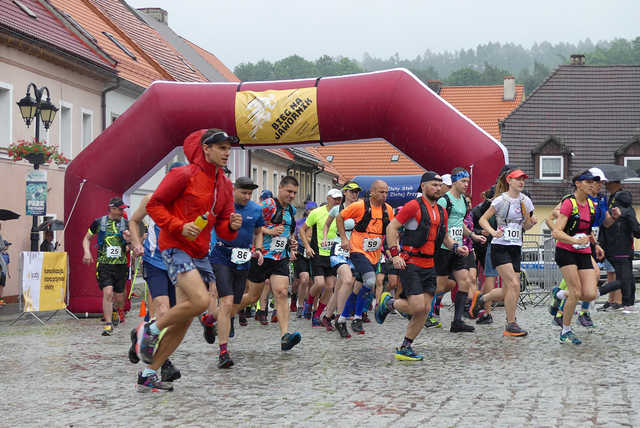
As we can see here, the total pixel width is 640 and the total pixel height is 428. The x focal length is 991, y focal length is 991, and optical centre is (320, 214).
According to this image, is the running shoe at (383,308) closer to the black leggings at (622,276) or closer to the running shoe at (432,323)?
the running shoe at (432,323)

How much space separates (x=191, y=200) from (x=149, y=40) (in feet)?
104

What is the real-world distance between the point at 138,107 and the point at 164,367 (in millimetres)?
7983

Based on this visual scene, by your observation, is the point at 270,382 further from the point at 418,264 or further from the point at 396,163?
the point at 396,163

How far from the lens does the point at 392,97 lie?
14336 millimetres

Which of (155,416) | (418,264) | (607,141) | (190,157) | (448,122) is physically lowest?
(155,416)

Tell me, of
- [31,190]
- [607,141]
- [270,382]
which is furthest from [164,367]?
[607,141]

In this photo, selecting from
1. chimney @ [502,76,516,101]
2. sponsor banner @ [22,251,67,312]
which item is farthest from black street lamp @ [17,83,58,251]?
chimney @ [502,76,516,101]

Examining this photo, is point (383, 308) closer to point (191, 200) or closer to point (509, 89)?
point (191, 200)

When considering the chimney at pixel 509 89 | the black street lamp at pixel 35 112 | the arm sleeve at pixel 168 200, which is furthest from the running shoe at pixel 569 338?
the chimney at pixel 509 89

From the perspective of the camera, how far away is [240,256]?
1026 cm

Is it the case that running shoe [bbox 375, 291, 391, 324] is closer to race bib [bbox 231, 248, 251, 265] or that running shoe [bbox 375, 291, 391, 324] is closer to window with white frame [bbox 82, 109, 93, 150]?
race bib [bbox 231, 248, 251, 265]

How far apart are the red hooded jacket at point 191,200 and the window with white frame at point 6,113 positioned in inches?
616

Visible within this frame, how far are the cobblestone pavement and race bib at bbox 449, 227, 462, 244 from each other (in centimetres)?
118

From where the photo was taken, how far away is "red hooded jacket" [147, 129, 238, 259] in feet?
24.6
